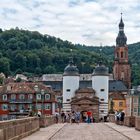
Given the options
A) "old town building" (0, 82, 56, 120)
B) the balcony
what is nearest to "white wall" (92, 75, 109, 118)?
"old town building" (0, 82, 56, 120)

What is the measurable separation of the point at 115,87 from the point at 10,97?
81.0m

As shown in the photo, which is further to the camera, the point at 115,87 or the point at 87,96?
the point at 115,87

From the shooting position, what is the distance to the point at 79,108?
137875 mm

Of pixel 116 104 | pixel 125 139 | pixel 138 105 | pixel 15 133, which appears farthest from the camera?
pixel 116 104

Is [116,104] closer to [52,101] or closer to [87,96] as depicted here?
[87,96]

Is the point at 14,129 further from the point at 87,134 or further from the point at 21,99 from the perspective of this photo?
the point at 21,99

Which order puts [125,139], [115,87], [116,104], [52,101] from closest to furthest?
[125,139] < [52,101] < [116,104] < [115,87]

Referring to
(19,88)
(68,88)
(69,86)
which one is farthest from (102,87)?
(19,88)

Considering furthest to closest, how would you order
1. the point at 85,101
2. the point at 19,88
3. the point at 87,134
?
1. the point at 85,101
2. the point at 19,88
3. the point at 87,134

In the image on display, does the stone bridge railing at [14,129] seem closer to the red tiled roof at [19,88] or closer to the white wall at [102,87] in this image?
the red tiled roof at [19,88]

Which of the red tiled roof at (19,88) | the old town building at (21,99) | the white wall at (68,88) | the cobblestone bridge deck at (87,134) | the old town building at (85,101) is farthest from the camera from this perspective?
the white wall at (68,88)

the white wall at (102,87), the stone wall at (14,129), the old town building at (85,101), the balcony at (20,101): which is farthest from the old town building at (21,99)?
the stone wall at (14,129)

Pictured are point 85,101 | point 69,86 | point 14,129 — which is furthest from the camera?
point 85,101

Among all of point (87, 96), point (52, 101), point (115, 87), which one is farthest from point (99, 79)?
point (115, 87)
